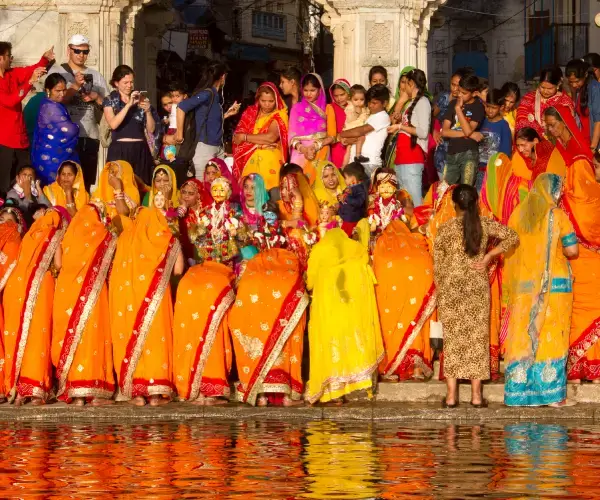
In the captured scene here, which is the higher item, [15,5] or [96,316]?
[15,5]

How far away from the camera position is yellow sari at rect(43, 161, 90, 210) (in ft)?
50.7

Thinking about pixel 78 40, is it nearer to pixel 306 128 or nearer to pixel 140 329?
pixel 306 128

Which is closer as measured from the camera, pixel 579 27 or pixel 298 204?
pixel 298 204

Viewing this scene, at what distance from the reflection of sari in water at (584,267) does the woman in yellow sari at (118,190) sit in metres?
3.35

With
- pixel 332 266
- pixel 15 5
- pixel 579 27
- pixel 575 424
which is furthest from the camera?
pixel 579 27

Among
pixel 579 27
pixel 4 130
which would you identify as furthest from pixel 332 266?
pixel 579 27

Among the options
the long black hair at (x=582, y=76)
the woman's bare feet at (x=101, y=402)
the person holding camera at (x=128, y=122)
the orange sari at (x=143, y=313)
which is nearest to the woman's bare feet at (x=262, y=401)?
the orange sari at (x=143, y=313)

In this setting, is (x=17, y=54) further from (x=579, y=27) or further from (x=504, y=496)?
(x=579, y=27)

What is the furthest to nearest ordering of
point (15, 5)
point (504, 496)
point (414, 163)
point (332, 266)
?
point (15, 5) < point (414, 163) < point (332, 266) < point (504, 496)

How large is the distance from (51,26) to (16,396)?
5.59m

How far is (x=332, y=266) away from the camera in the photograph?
14125 millimetres

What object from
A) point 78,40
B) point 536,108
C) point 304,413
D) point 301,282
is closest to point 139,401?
point 304,413

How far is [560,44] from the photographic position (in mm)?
30359

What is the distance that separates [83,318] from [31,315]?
39 centimetres
